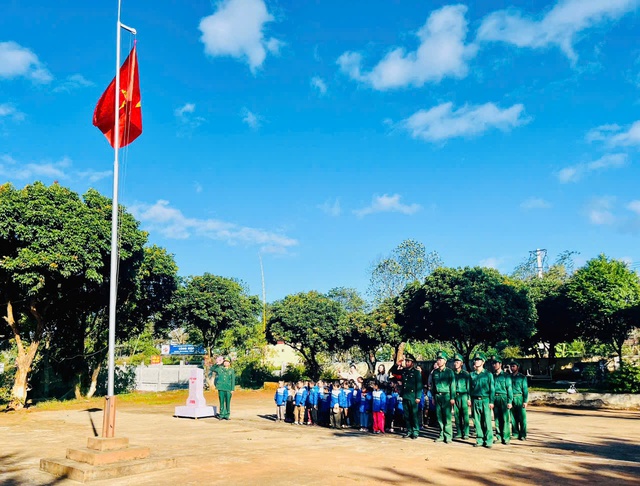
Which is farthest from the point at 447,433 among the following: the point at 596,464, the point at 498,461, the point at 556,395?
the point at 556,395

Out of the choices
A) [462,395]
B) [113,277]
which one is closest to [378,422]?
[462,395]

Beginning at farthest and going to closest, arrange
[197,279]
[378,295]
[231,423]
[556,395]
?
[378,295] < [197,279] < [556,395] < [231,423]

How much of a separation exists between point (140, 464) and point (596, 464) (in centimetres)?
723

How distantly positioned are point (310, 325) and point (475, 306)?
466 inches

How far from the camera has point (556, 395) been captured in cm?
2191

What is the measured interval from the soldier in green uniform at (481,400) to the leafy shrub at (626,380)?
12.7 meters

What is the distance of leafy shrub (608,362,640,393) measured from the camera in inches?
823

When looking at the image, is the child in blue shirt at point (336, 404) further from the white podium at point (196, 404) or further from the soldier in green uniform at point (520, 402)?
the white podium at point (196, 404)

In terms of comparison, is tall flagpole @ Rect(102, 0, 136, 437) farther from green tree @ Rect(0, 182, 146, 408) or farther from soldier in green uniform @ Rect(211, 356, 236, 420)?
green tree @ Rect(0, 182, 146, 408)

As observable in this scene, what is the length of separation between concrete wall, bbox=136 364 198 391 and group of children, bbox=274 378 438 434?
2007 cm

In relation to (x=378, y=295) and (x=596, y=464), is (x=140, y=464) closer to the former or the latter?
(x=596, y=464)

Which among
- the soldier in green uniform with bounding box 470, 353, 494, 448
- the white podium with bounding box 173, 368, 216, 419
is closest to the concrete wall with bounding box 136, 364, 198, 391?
the white podium with bounding box 173, 368, 216, 419

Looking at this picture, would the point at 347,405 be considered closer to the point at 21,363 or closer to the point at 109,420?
the point at 109,420

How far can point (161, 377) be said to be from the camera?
116 feet
